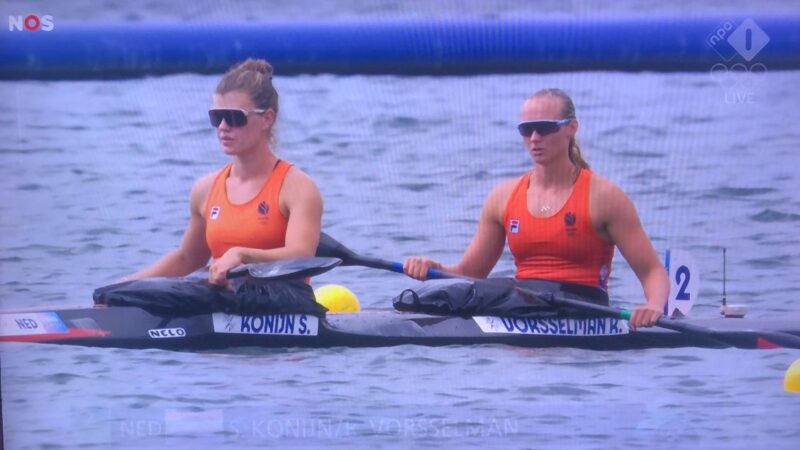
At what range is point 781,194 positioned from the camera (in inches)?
192

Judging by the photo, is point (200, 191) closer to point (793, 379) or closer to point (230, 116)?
point (230, 116)

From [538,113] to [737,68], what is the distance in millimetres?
503

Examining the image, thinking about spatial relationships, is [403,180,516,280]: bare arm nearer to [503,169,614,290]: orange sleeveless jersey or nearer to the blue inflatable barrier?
[503,169,614,290]: orange sleeveless jersey

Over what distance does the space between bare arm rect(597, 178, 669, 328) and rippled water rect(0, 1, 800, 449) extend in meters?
0.03

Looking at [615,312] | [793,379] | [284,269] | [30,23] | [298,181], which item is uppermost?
[30,23]

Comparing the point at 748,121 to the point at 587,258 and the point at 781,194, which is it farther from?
the point at 587,258

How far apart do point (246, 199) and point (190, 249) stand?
192 millimetres

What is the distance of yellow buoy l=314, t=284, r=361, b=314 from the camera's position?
16.5 feet

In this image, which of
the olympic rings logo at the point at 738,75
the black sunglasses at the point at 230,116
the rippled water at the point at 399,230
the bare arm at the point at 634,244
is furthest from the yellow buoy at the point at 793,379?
the black sunglasses at the point at 230,116

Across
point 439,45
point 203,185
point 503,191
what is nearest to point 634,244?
point 503,191

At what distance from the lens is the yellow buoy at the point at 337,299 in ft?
16.5

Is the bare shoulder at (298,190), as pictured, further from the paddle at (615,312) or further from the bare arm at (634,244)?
the bare arm at (634,244)

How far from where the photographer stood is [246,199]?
16.4 feet

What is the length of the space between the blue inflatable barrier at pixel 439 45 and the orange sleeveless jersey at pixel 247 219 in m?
0.29
